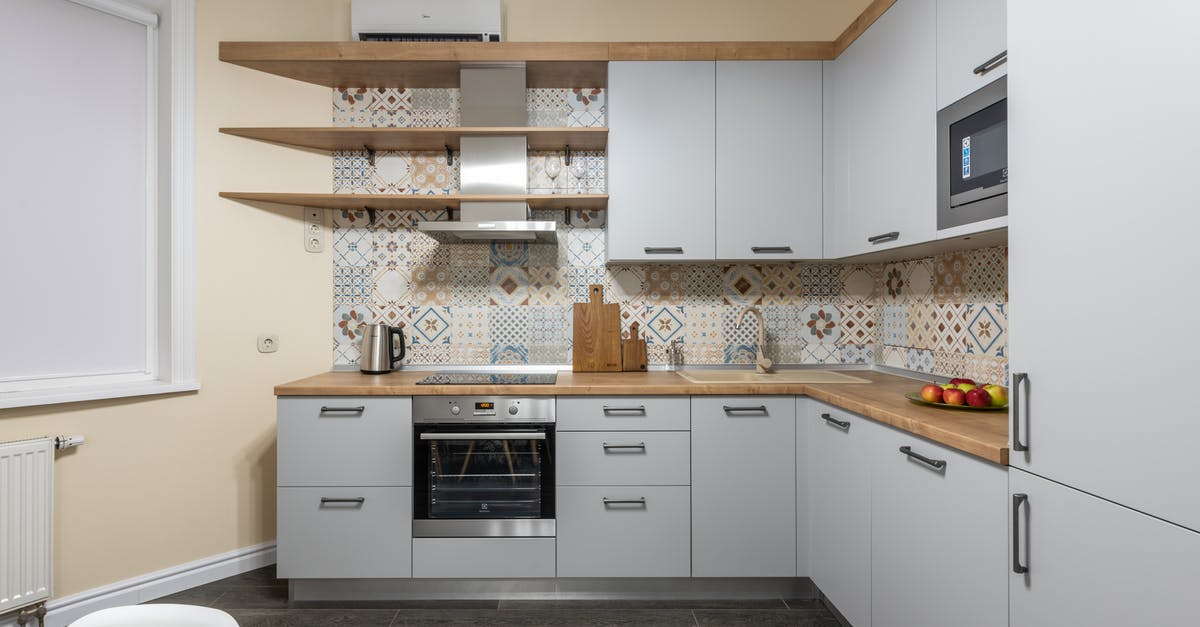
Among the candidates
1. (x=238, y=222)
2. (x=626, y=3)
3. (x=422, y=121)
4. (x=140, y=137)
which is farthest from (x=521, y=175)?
(x=140, y=137)

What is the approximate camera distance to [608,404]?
226 centimetres

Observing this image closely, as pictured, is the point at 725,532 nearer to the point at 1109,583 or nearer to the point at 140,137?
the point at 1109,583

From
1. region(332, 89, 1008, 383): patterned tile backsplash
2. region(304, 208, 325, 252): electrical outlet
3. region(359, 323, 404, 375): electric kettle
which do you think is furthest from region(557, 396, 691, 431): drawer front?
region(304, 208, 325, 252): electrical outlet

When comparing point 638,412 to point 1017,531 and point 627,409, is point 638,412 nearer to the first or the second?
point 627,409

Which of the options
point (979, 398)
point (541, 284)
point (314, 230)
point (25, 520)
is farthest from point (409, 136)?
point (979, 398)

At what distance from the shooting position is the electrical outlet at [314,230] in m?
2.77

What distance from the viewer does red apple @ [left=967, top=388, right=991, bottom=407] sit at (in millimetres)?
1627

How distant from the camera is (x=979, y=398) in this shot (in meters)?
1.63

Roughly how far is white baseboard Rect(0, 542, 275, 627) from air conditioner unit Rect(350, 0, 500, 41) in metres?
2.48

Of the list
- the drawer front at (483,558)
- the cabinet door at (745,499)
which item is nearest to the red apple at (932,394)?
the cabinet door at (745,499)

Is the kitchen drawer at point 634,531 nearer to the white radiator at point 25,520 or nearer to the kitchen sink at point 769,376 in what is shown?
the kitchen sink at point 769,376

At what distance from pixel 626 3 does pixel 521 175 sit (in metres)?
1.12

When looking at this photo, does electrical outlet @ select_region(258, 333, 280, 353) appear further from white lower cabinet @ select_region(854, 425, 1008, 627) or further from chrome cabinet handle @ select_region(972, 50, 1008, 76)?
chrome cabinet handle @ select_region(972, 50, 1008, 76)

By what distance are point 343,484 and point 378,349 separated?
0.66 m
